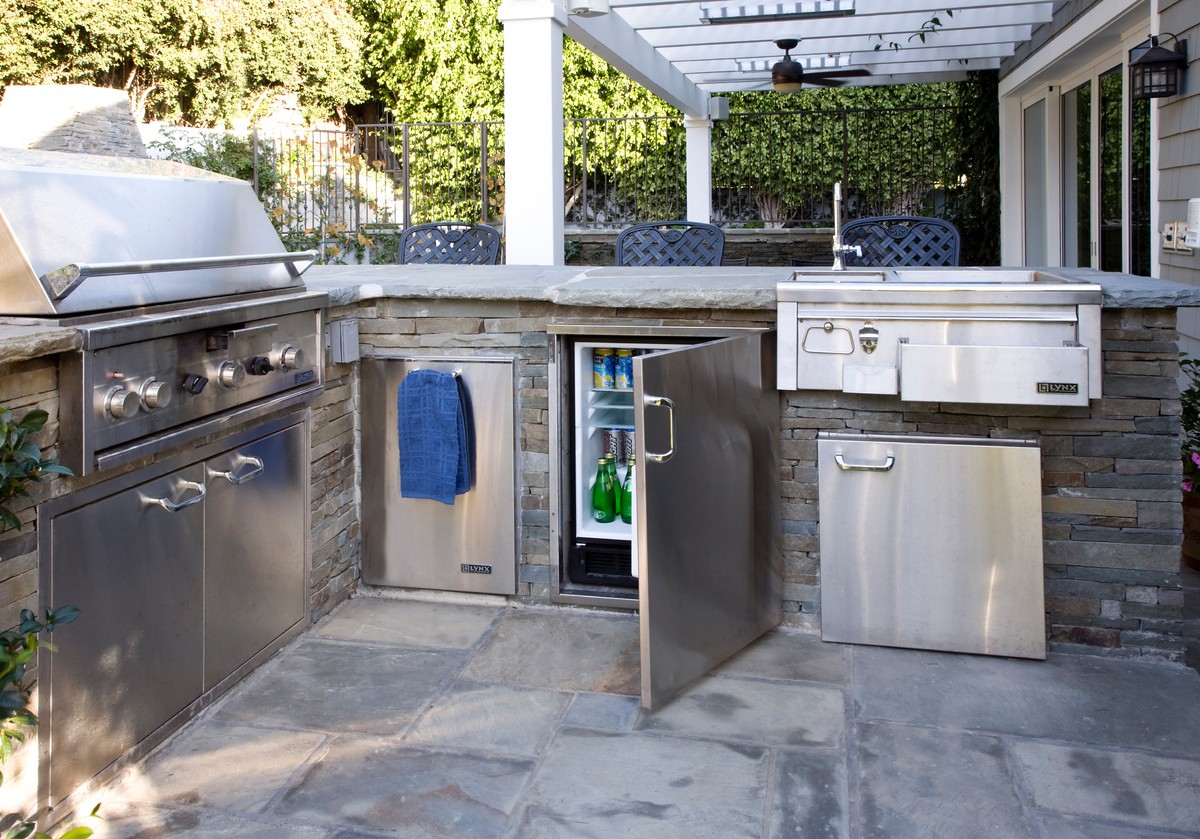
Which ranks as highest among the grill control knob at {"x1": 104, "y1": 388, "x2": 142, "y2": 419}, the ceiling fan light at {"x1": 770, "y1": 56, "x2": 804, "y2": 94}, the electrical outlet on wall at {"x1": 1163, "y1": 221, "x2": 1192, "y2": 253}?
the ceiling fan light at {"x1": 770, "y1": 56, "x2": 804, "y2": 94}

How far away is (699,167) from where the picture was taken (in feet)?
34.9

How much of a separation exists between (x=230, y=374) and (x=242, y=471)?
264 millimetres

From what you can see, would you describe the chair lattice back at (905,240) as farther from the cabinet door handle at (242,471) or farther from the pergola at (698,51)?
the cabinet door handle at (242,471)

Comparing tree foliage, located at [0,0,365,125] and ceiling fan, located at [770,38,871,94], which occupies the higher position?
tree foliage, located at [0,0,365,125]

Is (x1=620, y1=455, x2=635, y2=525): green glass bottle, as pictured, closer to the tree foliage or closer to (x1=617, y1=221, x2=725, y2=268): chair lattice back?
(x1=617, y1=221, x2=725, y2=268): chair lattice back

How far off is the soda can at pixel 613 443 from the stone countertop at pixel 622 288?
0.48 meters

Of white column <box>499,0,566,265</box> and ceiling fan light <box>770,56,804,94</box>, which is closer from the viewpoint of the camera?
white column <box>499,0,566,265</box>

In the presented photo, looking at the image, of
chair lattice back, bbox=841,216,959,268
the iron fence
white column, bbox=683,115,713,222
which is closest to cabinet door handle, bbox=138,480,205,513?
chair lattice back, bbox=841,216,959,268

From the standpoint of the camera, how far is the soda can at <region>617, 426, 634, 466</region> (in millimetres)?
3561

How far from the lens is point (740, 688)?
2789 mm

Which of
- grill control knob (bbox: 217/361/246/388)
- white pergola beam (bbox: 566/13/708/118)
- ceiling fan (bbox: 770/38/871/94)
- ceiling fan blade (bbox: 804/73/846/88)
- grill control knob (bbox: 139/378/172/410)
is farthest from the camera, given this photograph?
ceiling fan blade (bbox: 804/73/846/88)

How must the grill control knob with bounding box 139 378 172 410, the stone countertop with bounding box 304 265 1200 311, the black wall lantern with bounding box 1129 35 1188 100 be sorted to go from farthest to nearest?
the black wall lantern with bounding box 1129 35 1188 100
the stone countertop with bounding box 304 265 1200 311
the grill control knob with bounding box 139 378 172 410

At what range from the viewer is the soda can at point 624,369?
340 cm

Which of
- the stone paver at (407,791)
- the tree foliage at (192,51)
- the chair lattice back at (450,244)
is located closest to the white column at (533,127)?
the chair lattice back at (450,244)
